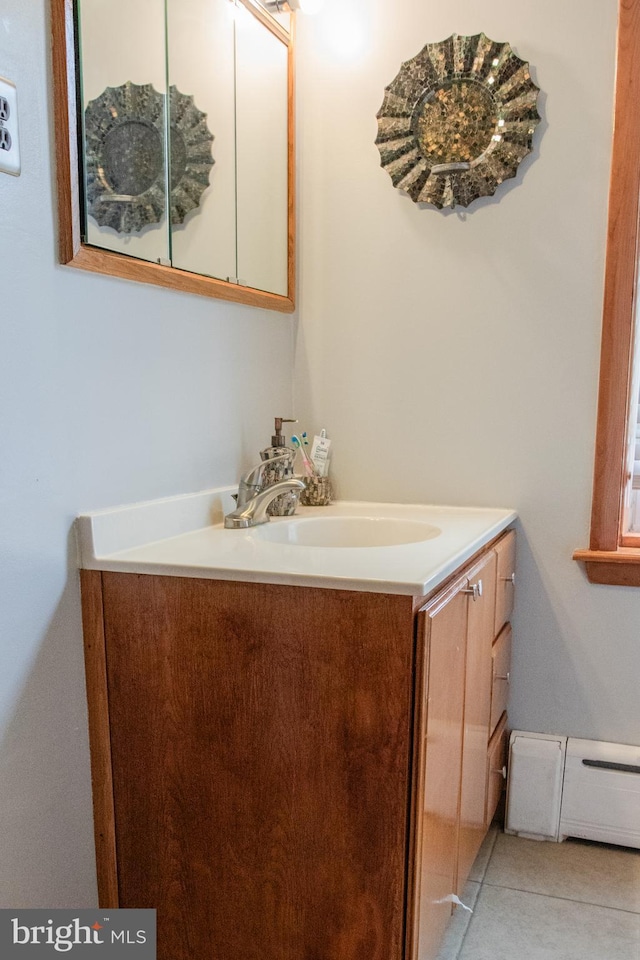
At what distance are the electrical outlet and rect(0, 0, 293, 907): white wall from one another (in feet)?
0.06

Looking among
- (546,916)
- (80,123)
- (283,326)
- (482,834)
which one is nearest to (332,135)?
(283,326)

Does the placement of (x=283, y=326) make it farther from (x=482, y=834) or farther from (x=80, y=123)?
(x=482, y=834)

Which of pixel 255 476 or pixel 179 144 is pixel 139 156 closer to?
pixel 179 144

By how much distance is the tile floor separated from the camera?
5.00ft

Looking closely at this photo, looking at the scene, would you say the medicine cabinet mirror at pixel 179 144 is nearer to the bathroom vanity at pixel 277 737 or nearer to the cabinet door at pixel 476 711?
the bathroom vanity at pixel 277 737

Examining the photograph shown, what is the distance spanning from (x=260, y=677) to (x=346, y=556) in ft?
0.81

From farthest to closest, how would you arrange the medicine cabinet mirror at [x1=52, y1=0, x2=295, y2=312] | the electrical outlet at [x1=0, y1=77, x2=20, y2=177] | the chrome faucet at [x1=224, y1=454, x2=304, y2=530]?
A: the chrome faucet at [x1=224, y1=454, x2=304, y2=530] → the medicine cabinet mirror at [x1=52, y1=0, x2=295, y2=312] → the electrical outlet at [x1=0, y1=77, x2=20, y2=177]

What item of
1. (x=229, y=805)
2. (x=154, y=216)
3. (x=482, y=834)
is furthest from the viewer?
(x=482, y=834)

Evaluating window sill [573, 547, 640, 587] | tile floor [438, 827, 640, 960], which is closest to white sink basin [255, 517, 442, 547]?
window sill [573, 547, 640, 587]

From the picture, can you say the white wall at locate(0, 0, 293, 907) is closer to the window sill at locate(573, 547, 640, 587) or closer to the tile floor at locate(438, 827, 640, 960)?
the tile floor at locate(438, 827, 640, 960)

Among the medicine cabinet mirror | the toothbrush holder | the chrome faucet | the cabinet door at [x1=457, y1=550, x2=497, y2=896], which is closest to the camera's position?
the medicine cabinet mirror

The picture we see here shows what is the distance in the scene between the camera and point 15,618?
1.19 m

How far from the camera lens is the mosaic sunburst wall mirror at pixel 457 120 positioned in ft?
6.04

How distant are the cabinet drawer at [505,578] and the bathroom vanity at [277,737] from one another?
0.32 m
